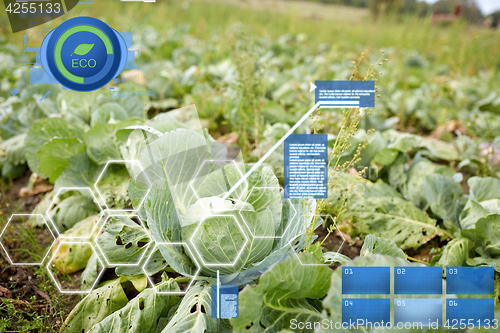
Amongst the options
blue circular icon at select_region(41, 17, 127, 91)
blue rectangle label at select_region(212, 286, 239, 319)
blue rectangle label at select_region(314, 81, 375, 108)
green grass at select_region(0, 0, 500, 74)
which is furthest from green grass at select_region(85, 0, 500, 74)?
blue rectangle label at select_region(212, 286, 239, 319)

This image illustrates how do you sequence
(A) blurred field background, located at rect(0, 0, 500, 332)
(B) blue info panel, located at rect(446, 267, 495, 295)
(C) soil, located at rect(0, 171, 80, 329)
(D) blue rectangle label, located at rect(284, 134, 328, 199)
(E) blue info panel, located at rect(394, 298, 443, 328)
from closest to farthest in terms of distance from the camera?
(E) blue info panel, located at rect(394, 298, 443, 328)
(B) blue info panel, located at rect(446, 267, 495, 295)
(D) blue rectangle label, located at rect(284, 134, 328, 199)
(C) soil, located at rect(0, 171, 80, 329)
(A) blurred field background, located at rect(0, 0, 500, 332)

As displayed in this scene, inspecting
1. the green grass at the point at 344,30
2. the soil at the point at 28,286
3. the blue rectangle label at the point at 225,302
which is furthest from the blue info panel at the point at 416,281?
the green grass at the point at 344,30

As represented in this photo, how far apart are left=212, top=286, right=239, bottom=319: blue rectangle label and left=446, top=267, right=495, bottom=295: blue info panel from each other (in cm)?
71

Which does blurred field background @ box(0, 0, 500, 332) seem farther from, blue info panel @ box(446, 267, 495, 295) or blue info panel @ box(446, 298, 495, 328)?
blue info panel @ box(446, 298, 495, 328)

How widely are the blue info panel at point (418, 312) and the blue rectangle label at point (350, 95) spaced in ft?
2.37

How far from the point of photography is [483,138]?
295cm

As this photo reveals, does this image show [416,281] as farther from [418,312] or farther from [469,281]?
[469,281]

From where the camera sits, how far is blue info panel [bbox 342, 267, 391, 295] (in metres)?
0.99

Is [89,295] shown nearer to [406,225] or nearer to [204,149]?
[204,149]

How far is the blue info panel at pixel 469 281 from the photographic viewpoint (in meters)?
1.08

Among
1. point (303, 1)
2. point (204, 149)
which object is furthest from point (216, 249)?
point (303, 1)

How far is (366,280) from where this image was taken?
3.30 feet

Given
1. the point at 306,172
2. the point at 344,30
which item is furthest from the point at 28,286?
the point at 344,30

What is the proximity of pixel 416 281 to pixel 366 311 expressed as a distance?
7.3 inches
